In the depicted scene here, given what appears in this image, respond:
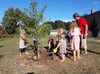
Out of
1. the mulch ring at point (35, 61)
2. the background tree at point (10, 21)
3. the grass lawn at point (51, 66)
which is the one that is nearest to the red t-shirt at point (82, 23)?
the grass lawn at point (51, 66)

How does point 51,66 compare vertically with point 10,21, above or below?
below

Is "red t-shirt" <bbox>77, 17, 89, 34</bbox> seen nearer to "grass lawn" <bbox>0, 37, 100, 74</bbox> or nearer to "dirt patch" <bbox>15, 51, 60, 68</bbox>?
"grass lawn" <bbox>0, 37, 100, 74</bbox>

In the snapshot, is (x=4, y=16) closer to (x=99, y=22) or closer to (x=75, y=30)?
(x=99, y=22)

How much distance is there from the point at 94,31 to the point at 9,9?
33754 mm

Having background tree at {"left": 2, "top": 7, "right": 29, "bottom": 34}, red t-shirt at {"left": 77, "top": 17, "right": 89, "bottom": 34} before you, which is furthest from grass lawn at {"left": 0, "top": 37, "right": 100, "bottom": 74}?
background tree at {"left": 2, "top": 7, "right": 29, "bottom": 34}

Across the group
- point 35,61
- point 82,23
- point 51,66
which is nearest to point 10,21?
point 35,61

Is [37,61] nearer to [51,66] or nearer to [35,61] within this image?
[35,61]

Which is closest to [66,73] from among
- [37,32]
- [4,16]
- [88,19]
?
[37,32]

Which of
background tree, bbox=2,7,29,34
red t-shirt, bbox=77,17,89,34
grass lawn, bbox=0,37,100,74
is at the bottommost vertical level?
grass lawn, bbox=0,37,100,74

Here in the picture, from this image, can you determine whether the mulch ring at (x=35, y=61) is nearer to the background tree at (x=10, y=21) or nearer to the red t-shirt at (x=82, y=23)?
the red t-shirt at (x=82, y=23)

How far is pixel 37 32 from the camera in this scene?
691cm

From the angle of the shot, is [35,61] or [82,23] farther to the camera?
[82,23]

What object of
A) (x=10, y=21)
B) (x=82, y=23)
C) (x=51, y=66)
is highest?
(x=10, y=21)

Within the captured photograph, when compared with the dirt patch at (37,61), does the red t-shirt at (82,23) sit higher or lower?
higher
